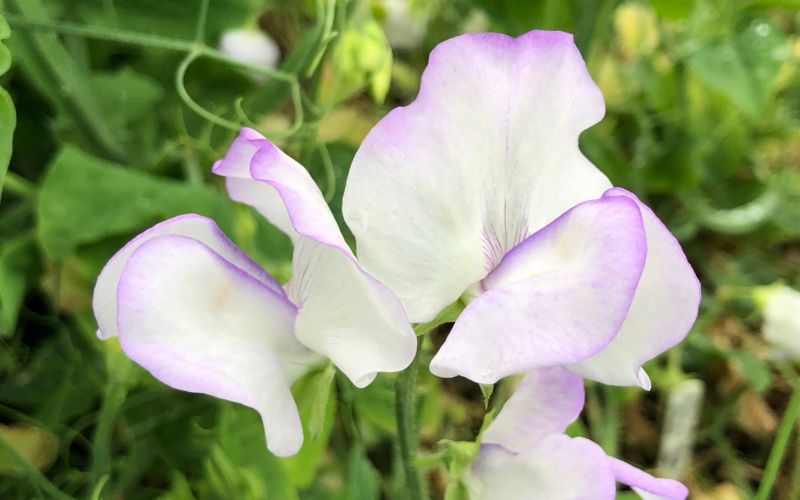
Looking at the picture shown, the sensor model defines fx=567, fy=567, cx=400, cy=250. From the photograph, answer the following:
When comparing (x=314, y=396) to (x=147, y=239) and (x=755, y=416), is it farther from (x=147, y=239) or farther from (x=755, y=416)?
(x=755, y=416)

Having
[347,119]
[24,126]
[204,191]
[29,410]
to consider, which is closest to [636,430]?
[347,119]

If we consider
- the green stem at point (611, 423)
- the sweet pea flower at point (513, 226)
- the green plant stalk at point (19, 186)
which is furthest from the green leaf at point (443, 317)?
the green stem at point (611, 423)

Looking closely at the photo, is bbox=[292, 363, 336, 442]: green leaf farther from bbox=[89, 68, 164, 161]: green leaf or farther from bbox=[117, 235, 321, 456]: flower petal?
bbox=[89, 68, 164, 161]: green leaf

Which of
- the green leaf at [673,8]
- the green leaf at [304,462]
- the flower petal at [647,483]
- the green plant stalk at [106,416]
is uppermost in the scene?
the green leaf at [673,8]

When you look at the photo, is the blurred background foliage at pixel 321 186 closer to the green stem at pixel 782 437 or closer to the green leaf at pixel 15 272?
the green leaf at pixel 15 272

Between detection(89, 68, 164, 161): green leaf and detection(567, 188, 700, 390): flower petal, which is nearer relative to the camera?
detection(567, 188, 700, 390): flower petal

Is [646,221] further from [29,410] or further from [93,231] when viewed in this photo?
[29,410]

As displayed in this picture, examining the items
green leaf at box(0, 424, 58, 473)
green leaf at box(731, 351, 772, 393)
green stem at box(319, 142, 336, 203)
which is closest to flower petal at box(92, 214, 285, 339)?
green stem at box(319, 142, 336, 203)
